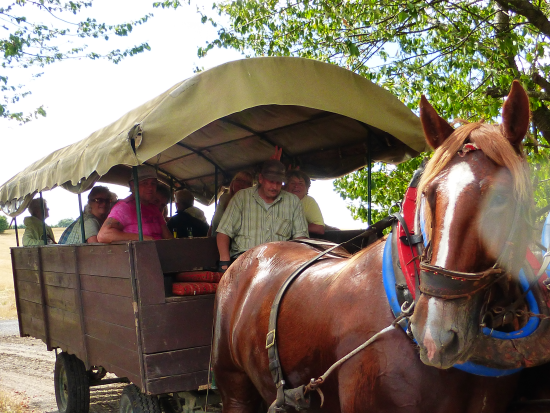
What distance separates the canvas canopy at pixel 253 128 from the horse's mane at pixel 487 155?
5.68 ft

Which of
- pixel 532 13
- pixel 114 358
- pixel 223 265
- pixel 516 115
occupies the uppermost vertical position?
pixel 532 13

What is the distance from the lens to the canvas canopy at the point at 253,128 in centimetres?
337

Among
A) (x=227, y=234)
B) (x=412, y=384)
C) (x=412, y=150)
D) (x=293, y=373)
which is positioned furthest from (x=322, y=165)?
(x=412, y=384)

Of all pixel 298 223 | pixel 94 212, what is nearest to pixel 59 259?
Answer: pixel 94 212

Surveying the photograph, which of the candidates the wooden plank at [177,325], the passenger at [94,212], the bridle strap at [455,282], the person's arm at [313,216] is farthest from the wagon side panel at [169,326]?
the bridle strap at [455,282]

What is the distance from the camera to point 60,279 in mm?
4883

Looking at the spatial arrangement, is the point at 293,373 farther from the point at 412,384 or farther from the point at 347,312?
the point at 412,384

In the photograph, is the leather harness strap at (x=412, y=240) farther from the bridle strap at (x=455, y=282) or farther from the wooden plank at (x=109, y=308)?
the wooden plank at (x=109, y=308)

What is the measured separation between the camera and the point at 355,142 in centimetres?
487

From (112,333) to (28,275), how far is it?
8.10 ft

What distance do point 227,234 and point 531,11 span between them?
505 cm

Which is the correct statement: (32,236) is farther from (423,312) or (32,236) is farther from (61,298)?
(423,312)

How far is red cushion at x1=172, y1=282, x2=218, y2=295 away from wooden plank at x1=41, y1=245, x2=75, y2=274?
128cm

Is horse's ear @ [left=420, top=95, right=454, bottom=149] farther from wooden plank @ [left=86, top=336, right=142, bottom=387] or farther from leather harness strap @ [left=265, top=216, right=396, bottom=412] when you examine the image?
wooden plank @ [left=86, top=336, right=142, bottom=387]
